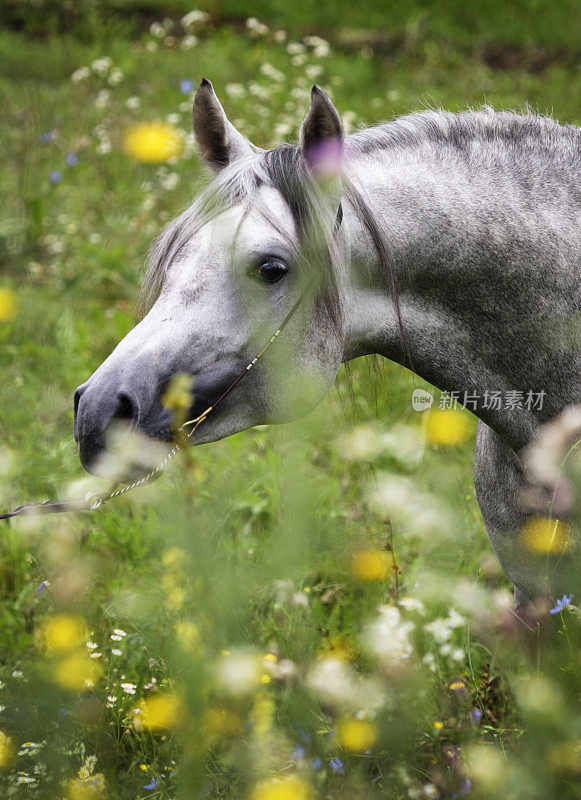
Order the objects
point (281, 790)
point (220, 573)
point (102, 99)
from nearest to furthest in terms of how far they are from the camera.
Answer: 1. point (220, 573)
2. point (281, 790)
3. point (102, 99)

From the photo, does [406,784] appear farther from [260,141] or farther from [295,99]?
[295,99]

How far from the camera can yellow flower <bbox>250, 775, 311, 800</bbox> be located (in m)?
1.49

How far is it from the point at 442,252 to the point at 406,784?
125cm

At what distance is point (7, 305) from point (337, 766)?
137 inches

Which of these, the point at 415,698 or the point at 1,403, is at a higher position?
the point at 415,698

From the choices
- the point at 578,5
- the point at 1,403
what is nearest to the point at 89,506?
the point at 1,403

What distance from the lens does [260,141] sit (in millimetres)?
5551

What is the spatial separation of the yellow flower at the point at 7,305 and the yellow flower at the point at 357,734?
11.1 feet

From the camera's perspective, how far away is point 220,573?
49.4 inches

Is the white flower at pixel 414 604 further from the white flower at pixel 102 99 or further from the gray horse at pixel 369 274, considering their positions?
the white flower at pixel 102 99

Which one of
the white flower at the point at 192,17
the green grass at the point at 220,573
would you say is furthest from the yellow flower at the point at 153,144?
the white flower at the point at 192,17

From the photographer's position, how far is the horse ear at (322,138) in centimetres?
171

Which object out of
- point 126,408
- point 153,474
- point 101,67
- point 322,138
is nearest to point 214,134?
point 322,138

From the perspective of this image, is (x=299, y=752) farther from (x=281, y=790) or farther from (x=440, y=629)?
(x=440, y=629)
